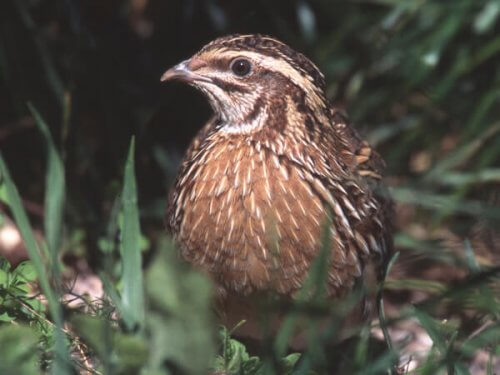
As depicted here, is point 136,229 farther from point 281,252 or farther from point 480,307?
point 480,307

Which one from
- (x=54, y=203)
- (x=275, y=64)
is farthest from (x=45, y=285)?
(x=275, y=64)

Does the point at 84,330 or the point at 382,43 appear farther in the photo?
the point at 382,43

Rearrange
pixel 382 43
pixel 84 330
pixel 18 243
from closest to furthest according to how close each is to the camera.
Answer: pixel 84 330 → pixel 18 243 → pixel 382 43

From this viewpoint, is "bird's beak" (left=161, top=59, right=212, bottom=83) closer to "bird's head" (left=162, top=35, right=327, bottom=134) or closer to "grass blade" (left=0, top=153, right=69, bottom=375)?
"bird's head" (left=162, top=35, right=327, bottom=134)

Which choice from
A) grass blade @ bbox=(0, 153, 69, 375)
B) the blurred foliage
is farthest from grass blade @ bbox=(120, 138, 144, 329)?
the blurred foliage

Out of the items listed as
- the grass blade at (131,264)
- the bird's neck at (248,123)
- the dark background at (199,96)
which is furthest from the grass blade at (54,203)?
the dark background at (199,96)

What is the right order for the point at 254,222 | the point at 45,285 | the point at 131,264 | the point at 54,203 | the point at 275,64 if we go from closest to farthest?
the point at 45,285 < the point at 131,264 < the point at 54,203 < the point at 254,222 < the point at 275,64

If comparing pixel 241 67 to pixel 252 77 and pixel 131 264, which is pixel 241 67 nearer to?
pixel 252 77

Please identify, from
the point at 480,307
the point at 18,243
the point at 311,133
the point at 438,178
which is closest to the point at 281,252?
the point at 311,133
